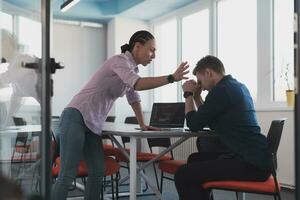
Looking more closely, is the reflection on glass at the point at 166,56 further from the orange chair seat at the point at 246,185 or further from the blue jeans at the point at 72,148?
the orange chair seat at the point at 246,185

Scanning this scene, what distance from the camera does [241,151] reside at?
225cm

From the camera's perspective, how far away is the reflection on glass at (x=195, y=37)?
250 inches

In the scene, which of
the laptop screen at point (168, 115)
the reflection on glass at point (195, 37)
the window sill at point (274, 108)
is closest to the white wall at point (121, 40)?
the reflection on glass at point (195, 37)

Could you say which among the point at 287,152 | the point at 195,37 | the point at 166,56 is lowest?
the point at 287,152

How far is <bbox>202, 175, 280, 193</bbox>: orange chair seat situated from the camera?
2143mm

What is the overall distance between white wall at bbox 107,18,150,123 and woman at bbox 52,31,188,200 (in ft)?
15.6

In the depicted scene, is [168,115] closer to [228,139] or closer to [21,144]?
[228,139]

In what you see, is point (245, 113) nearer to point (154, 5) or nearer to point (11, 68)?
point (11, 68)

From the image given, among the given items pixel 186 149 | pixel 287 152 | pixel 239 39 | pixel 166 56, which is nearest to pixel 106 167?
pixel 287 152

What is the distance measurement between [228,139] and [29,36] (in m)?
1.31

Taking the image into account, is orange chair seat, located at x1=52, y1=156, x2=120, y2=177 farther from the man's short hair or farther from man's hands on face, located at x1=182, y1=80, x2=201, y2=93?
the man's short hair

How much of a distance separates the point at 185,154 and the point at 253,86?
150 centimetres

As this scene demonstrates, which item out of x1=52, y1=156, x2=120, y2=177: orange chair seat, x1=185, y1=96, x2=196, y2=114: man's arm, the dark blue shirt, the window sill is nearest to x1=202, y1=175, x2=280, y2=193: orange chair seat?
the dark blue shirt

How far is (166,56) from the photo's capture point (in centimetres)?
756
